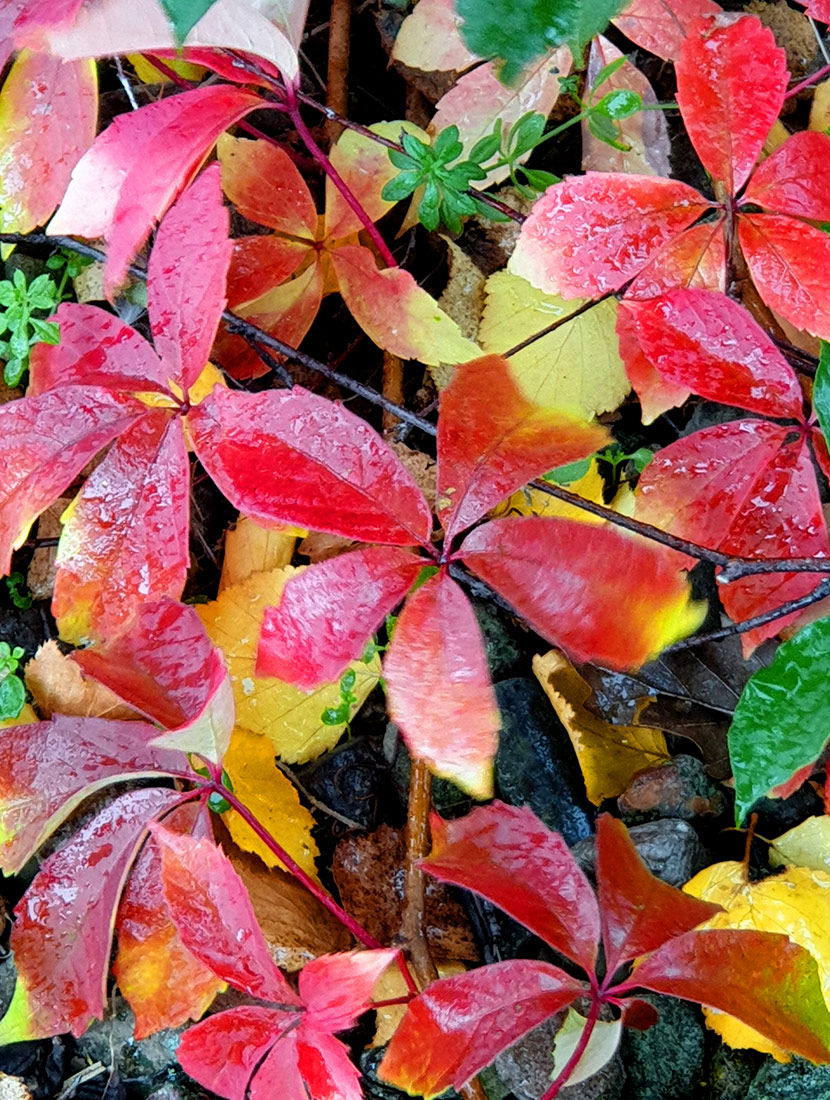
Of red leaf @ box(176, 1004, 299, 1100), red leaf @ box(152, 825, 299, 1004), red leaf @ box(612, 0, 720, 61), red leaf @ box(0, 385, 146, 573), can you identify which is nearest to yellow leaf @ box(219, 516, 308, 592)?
red leaf @ box(0, 385, 146, 573)

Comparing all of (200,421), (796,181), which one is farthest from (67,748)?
(796,181)

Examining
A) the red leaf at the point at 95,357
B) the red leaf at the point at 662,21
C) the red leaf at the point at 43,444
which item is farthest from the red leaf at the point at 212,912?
the red leaf at the point at 662,21

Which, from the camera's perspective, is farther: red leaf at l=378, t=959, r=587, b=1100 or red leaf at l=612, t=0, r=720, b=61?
red leaf at l=612, t=0, r=720, b=61

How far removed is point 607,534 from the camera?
0.82 metres

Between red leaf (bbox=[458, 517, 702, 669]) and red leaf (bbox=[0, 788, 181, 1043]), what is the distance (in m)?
0.46

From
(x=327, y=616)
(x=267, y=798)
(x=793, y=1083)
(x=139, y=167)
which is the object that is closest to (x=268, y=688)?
(x=267, y=798)

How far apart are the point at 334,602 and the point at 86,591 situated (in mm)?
320

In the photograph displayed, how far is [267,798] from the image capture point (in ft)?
3.82

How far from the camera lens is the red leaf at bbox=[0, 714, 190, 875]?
3.32ft

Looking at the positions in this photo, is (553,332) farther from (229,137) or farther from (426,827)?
(426,827)

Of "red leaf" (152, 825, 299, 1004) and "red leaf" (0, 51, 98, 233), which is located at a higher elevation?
"red leaf" (0, 51, 98, 233)

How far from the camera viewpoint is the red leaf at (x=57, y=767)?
101cm

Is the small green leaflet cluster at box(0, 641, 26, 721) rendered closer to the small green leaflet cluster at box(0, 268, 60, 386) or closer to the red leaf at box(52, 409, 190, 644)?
the red leaf at box(52, 409, 190, 644)

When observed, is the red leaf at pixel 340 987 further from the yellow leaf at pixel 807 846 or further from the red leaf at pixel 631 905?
the yellow leaf at pixel 807 846
